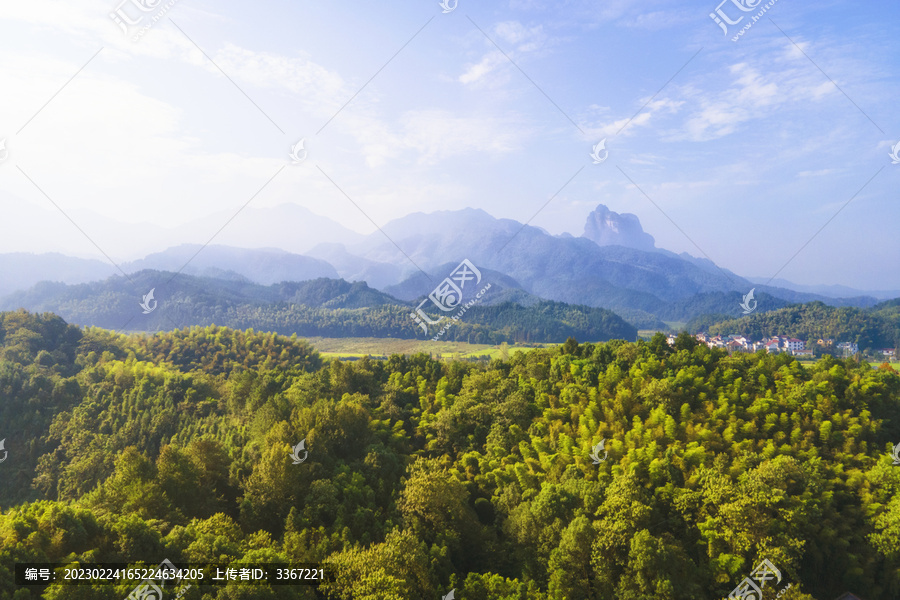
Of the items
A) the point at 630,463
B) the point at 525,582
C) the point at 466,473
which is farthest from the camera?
the point at 466,473

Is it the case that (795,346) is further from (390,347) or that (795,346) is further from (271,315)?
(271,315)

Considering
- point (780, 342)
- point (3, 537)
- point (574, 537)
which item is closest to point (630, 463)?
point (574, 537)

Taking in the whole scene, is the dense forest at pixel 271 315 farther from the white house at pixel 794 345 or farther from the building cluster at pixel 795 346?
the white house at pixel 794 345

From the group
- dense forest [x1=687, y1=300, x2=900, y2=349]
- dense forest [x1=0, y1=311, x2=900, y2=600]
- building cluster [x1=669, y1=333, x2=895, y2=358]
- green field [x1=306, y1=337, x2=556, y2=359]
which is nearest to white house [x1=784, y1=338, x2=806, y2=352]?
building cluster [x1=669, y1=333, x2=895, y2=358]

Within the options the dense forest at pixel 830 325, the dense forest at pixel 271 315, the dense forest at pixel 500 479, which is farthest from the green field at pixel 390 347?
the dense forest at pixel 500 479

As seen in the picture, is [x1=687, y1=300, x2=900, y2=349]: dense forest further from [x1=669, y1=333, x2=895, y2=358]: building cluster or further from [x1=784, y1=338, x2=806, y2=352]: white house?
[x1=784, y1=338, x2=806, y2=352]: white house

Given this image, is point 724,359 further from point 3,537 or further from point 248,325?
point 248,325

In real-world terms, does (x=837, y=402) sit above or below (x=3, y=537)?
above
